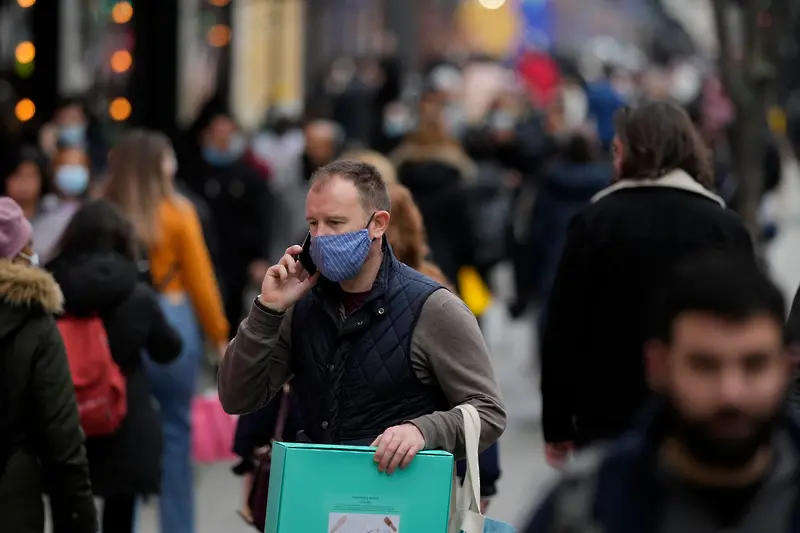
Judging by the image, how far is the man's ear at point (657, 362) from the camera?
2.97m

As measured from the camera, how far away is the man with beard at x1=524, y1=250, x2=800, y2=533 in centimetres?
286

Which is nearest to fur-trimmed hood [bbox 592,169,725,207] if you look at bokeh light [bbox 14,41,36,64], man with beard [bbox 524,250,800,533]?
man with beard [bbox 524,250,800,533]

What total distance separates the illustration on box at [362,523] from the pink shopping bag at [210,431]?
12.4 feet

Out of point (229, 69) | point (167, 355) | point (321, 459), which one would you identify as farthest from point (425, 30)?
point (321, 459)

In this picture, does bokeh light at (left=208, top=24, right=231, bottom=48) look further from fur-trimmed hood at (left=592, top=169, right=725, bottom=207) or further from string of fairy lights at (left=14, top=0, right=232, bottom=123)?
fur-trimmed hood at (left=592, top=169, right=725, bottom=207)

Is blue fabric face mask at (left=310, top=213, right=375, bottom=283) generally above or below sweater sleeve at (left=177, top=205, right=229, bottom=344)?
above

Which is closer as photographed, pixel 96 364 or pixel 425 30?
pixel 96 364

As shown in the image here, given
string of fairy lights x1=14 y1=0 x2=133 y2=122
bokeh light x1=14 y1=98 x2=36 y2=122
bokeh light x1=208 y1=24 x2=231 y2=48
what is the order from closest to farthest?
1. bokeh light x1=14 y1=98 x2=36 y2=122
2. string of fairy lights x1=14 y1=0 x2=133 y2=122
3. bokeh light x1=208 y1=24 x2=231 y2=48

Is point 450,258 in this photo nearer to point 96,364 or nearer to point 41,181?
point 41,181

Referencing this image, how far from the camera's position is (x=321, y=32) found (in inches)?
1323

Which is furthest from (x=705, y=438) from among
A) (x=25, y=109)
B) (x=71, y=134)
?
(x=25, y=109)

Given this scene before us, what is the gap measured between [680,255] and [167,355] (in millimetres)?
2190

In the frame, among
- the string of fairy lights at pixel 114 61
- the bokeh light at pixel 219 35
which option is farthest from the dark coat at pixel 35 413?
the bokeh light at pixel 219 35

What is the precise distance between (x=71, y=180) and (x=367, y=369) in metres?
4.79
